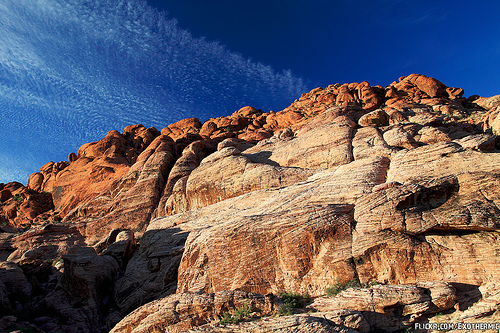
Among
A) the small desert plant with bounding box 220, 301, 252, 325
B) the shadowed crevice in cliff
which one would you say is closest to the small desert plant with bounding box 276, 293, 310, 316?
the small desert plant with bounding box 220, 301, 252, 325

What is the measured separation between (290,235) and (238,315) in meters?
4.76

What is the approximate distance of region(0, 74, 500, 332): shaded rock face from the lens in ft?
41.4

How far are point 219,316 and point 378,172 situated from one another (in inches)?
508

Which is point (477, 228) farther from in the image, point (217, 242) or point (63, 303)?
point (63, 303)

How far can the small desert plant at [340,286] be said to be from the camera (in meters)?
13.6

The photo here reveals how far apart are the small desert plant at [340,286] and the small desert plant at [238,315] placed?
3662mm

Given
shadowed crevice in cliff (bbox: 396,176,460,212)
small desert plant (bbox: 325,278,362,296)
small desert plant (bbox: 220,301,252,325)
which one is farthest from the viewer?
shadowed crevice in cliff (bbox: 396,176,460,212)

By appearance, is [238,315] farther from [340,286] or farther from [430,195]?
[430,195]

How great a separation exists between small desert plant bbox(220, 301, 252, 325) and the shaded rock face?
0.33 m

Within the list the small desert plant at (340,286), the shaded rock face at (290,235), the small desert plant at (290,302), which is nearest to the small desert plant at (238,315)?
the shaded rock face at (290,235)

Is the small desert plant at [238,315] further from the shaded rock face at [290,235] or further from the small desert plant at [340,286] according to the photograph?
the small desert plant at [340,286]

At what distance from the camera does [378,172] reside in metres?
19.5

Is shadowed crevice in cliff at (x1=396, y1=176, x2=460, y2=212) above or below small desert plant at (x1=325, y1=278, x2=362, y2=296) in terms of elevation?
above

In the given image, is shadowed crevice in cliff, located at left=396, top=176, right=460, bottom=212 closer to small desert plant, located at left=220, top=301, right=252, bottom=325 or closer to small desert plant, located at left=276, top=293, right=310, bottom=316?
small desert plant, located at left=276, top=293, right=310, bottom=316
